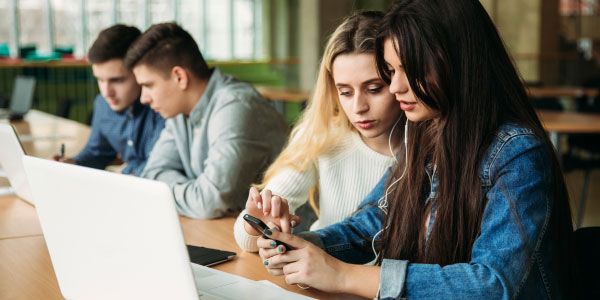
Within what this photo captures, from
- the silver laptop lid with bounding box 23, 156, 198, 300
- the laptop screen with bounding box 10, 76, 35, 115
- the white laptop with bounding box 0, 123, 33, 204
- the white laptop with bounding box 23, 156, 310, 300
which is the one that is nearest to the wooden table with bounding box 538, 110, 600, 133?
the white laptop with bounding box 0, 123, 33, 204

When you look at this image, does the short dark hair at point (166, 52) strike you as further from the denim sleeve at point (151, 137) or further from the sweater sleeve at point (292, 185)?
the sweater sleeve at point (292, 185)

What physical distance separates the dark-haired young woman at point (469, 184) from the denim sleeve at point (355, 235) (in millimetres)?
215

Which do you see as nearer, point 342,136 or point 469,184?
point 469,184

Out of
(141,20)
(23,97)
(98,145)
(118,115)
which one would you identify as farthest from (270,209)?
(141,20)

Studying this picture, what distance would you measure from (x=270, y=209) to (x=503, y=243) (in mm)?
525

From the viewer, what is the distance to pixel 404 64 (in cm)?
115

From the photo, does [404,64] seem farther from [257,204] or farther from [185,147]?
[185,147]

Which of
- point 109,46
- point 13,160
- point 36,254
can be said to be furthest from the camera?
point 109,46

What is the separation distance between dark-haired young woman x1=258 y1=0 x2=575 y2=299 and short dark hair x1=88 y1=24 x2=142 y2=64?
1669 mm

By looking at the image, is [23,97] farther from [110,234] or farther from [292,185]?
[110,234]

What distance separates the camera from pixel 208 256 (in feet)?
4.85

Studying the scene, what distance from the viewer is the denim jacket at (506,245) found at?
3.45 ft

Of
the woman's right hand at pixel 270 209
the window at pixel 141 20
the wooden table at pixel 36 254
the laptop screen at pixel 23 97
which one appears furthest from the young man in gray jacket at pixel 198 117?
the window at pixel 141 20

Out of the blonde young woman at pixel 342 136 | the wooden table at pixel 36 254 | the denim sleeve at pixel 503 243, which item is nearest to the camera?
the denim sleeve at pixel 503 243
